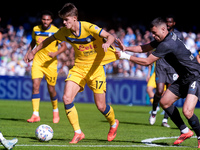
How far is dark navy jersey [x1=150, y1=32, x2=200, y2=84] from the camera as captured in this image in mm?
7281

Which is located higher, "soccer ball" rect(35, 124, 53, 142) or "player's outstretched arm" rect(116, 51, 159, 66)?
"player's outstretched arm" rect(116, 51, 159, 66)

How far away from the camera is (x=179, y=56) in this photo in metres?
7.40

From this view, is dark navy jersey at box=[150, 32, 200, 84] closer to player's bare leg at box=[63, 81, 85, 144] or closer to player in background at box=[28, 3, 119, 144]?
player in background at box=[28, 3, 119, 144]

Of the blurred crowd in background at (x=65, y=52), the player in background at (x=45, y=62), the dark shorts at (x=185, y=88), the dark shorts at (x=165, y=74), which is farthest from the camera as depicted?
the blurred crowd in background at (x=65, y=52)

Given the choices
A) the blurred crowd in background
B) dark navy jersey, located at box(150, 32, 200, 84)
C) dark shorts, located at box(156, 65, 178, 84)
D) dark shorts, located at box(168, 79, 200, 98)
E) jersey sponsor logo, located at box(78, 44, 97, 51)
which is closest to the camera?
dark navy jersey, located at box(150, 32, 200, 84)

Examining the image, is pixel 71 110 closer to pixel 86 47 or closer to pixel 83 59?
pixel 83 59

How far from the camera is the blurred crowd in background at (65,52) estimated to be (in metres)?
20.5

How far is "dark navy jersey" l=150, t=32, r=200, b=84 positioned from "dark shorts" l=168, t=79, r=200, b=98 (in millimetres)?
85

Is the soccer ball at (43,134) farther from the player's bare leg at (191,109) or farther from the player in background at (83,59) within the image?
the player's bare leg at (191,109)

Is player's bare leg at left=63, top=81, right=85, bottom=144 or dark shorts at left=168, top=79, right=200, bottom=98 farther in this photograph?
player's bare leg at left=63, top=81, right=85, bottom=144

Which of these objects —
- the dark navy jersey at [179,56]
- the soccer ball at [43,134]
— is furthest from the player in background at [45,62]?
the dark navy jersey at [179,56]

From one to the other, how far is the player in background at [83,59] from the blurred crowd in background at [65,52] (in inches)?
446

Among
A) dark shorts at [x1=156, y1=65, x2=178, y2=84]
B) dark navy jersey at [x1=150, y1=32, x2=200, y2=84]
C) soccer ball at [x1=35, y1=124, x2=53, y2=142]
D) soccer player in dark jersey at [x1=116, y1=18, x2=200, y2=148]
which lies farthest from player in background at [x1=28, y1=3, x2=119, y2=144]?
dark shorts at [x1=156, y1=65, x2=178, y2=84]

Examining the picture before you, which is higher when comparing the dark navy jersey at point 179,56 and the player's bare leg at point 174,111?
the dark navy jersey at point 179,56
